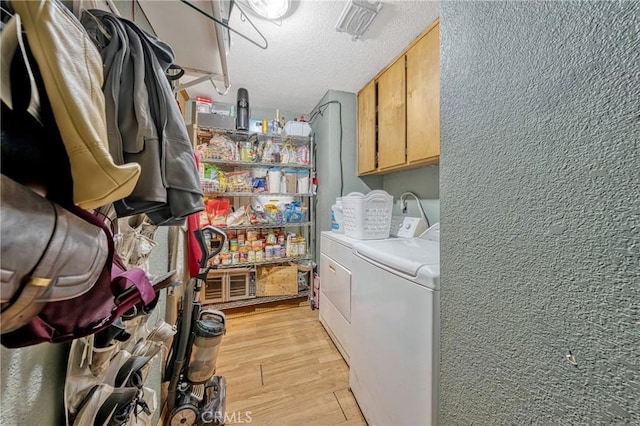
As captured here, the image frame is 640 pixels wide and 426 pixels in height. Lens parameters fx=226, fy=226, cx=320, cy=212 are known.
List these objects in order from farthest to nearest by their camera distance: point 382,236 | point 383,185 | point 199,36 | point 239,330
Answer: point 383,185 → point 239,330 → point 382,236 → point 199,36

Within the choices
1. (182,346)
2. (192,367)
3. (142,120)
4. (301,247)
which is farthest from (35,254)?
(301,247)

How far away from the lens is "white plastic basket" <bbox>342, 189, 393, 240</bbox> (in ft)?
5.37

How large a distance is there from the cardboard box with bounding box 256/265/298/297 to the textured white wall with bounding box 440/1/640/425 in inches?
75.2

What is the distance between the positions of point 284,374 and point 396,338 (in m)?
0.97

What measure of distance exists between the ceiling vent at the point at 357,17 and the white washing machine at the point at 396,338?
51.7 inches

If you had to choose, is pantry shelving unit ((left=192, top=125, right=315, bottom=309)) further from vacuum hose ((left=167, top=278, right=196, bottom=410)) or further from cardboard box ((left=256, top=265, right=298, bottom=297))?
vacuum hose ((left=167, top=278, right=196, bottom=410))

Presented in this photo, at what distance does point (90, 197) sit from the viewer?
0.28 meters

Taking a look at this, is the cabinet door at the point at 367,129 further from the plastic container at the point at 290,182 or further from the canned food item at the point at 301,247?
the canned food item at the point at 301,247

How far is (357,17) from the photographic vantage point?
51.3 inches

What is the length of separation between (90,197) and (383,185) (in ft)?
7.63

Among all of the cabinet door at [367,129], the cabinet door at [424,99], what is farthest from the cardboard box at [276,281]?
the cabinet door at [424,99]

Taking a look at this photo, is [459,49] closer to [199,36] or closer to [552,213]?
[552,213]

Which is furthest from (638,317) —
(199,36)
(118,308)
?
(199,36)

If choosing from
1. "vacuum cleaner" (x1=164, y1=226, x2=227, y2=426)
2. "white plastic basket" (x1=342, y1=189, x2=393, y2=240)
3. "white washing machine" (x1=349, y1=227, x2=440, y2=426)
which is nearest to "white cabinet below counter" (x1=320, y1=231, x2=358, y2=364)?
"white plastic basket" (x1=342, y1=189, x2=393, y2=240)
